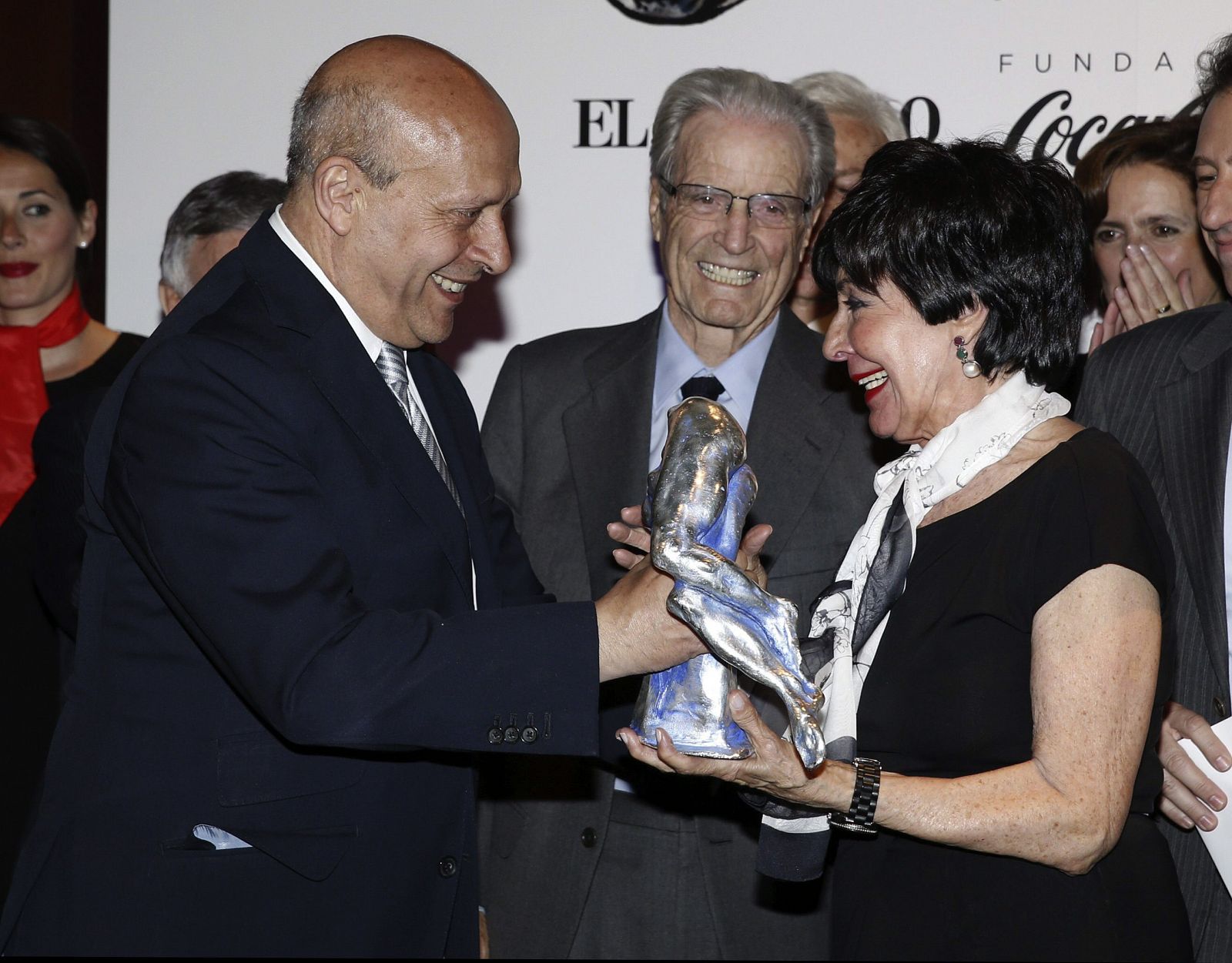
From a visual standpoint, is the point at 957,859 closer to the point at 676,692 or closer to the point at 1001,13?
the point at 676,692

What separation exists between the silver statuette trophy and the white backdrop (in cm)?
240

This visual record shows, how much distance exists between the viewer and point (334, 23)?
4.55 metres

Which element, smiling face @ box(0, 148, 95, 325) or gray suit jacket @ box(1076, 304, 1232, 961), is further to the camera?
smiling face @ box(0, 148, 95, 325)

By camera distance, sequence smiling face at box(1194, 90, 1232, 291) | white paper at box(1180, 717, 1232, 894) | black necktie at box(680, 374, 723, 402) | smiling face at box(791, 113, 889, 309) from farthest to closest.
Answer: smiling face at box(791, 113, 889, 309) < black necktie at box(680, 374, 723, 402) < smiling face at box(1194, 90, 1232, 291) < white paper at box(1180, 717, 1232, 894)

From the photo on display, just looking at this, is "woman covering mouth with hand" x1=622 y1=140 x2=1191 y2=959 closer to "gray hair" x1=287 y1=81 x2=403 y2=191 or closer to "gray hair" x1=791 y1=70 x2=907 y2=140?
"gray hair" x1=287 y1=81 x2=403 y2=191

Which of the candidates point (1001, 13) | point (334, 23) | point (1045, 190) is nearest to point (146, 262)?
point (334, 23)

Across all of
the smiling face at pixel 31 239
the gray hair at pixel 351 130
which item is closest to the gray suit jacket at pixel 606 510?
the gray hair at pixel 351 130

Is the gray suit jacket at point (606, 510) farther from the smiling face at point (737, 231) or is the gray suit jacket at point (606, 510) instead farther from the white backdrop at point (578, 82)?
the white backdrop at point (578, 82)

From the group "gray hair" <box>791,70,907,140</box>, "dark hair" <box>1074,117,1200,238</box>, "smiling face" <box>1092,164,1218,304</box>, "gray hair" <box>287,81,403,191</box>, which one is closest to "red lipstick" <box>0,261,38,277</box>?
"gray hair" <box>287,81,403,191</box>

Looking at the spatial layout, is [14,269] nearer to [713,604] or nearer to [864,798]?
[713,604]

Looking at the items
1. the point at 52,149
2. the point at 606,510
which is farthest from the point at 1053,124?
the point at 52,149

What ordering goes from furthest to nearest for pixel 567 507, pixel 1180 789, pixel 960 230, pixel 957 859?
pixel 567 507
pixel 1180 789
pixel 960 230
pixel 957 859

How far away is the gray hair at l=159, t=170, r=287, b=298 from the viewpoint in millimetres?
3887

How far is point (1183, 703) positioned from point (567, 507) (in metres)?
1.47
